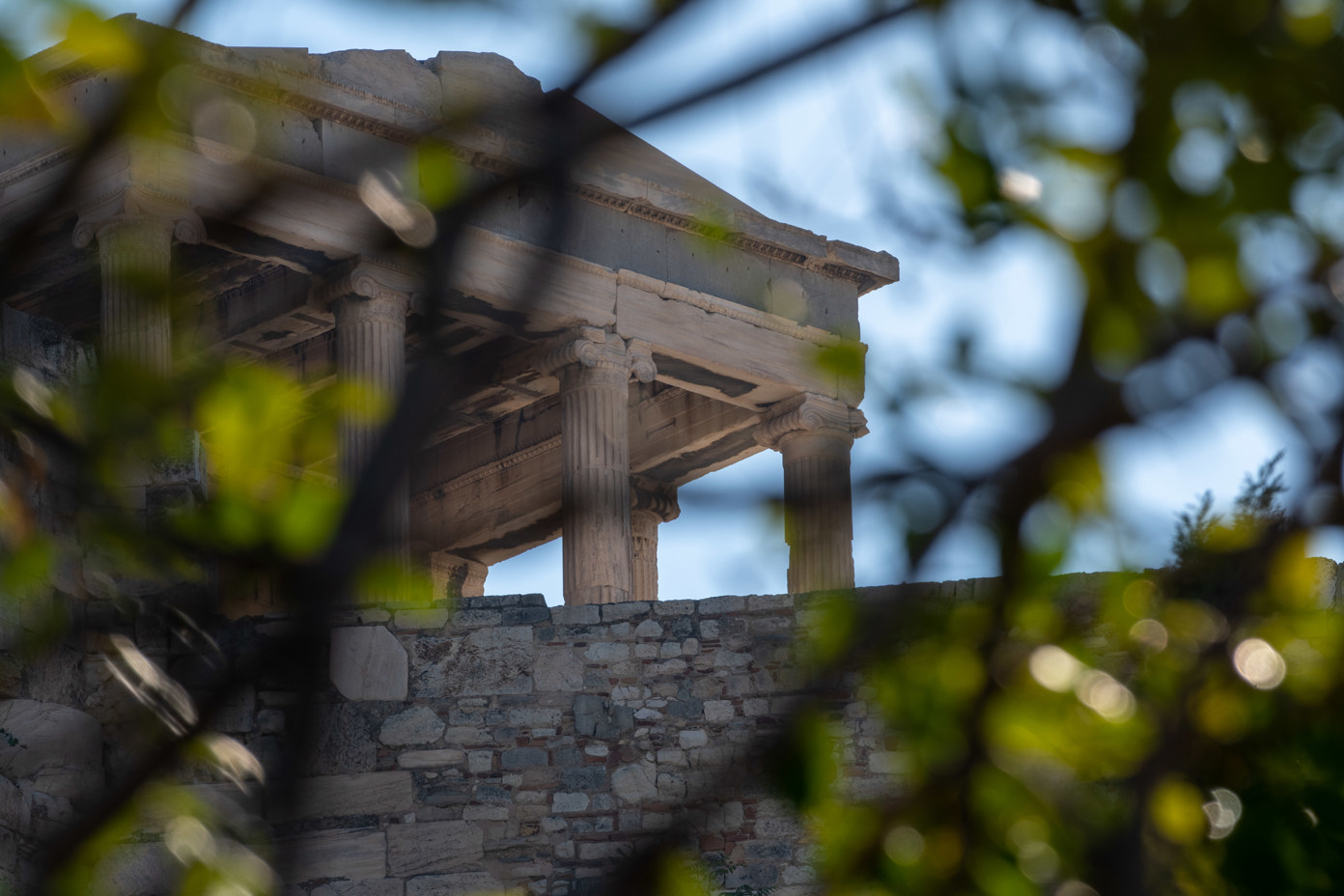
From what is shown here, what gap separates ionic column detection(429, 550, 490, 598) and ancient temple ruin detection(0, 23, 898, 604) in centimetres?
3

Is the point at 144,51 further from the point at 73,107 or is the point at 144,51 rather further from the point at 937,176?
the point at 73,107

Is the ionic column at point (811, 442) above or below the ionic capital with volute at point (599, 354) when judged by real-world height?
below

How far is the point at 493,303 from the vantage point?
17484mm

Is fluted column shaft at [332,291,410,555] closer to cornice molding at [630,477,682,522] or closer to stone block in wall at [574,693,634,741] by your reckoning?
cornice molding at [630,477,682,522]

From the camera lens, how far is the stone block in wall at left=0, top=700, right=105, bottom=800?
8.17 meters

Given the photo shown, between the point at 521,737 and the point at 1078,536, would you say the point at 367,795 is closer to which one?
the point at 521,737

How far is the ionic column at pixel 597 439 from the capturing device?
1711 cm

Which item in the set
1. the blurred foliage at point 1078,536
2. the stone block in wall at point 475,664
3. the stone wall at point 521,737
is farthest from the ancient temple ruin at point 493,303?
the blurred foliage at point 1078,536

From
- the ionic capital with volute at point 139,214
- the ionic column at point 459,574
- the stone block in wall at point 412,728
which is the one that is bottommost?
the stone block in wall at point 412,728

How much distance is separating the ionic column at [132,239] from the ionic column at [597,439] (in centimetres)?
354

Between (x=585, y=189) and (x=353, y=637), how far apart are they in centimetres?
817

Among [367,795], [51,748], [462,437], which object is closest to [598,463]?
[462,437]

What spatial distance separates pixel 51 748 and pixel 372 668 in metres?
1.95

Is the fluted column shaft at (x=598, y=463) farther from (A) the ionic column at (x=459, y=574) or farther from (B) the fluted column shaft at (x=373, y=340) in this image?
(A) the ionic column at (x=459, y=574)
